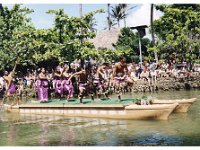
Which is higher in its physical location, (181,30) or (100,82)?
(181,30)

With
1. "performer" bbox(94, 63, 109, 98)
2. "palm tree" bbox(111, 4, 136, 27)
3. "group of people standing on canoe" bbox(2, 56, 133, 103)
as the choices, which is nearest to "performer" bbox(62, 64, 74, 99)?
"group of people standing on canoe" bbox(2, 56, 133, 103)

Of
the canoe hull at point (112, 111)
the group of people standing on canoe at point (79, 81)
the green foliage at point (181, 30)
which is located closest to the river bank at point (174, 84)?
the green foliage at point (181, 30)

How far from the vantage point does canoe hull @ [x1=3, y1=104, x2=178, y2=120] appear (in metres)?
9.30

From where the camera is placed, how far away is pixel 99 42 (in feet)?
99.2

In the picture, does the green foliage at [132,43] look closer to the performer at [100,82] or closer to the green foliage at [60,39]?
the green foliage at [60,39]

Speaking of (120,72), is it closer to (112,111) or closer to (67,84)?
(112,111)

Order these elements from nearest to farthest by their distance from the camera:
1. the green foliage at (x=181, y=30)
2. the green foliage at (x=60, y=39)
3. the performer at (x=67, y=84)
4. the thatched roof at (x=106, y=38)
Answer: the performer at (x=67, y=84) → the green foliage at (x=60, y=39) → the green foliage at (x=181, y=30) → the thatched roof at (x=106, y=38)

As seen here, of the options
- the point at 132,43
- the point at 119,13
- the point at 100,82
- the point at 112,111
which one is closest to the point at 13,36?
the point at 100,82

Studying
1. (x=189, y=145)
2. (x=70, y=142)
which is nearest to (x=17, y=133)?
(x=70, y=142)

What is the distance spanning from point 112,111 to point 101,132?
1.48 metres

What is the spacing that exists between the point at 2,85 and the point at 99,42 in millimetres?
12507

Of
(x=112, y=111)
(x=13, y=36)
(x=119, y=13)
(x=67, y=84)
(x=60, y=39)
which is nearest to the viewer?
(x=112, y=111)

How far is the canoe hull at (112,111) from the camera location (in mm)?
9305

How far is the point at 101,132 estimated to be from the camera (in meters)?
8.48
